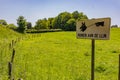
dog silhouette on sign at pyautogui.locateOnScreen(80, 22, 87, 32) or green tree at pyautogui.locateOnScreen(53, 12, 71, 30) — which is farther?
green tree at pyautogui.locateOnScreen(53, 12, 71, 30)

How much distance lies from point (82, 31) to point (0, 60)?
9.37 m

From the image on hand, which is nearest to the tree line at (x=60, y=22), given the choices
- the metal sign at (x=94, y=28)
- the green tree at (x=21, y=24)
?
the green tree at (x=21, y=24)

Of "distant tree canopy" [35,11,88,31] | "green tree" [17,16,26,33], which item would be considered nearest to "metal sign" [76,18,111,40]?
"green tree" [17,16,26,33]

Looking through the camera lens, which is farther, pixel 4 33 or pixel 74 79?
pixel 4 33

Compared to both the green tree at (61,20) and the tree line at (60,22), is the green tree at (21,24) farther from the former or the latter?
the green tree at (61,20)

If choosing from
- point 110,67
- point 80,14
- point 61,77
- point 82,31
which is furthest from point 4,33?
point 80,14

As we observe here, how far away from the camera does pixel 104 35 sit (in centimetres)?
923

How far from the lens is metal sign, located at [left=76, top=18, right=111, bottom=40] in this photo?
9211 millimetres

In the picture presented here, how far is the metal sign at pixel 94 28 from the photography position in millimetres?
9211

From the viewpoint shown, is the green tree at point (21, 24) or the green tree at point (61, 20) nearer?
the green tree at point (21, 24)

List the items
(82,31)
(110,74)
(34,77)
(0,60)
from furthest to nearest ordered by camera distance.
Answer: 1. (110,74)
2. (0,60)
3. (34,77)
4. (82,31)

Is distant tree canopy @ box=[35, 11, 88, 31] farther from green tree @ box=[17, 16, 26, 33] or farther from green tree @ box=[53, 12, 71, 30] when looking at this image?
green tree @ box=[17, 16, 26, 33]

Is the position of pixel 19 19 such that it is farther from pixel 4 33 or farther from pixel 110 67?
pixel 110 67

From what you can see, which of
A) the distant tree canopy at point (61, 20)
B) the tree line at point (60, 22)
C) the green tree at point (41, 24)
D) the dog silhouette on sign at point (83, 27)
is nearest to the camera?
the dog silhouette on sign at point (83, 27)
